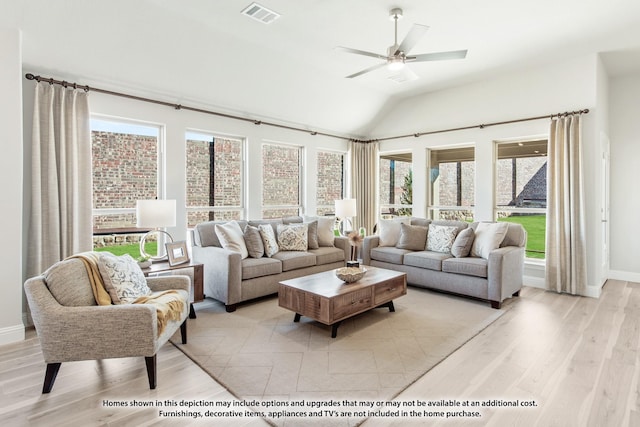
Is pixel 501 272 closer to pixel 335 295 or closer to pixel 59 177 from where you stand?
pixel 335 295

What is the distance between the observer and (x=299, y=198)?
6211 millimetres

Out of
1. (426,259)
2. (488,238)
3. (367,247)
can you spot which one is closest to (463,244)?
(488,238)

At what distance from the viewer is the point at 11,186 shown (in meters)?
3.02

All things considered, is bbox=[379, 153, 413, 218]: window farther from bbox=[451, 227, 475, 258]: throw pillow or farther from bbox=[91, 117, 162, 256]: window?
bbox=[91, 117, 162, 256]: window

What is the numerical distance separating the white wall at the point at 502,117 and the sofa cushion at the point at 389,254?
1.56 m

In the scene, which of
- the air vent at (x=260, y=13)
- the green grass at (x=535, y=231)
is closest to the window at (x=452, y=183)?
the green grass at (x=535, y=231)

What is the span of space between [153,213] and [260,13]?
229 centimetres

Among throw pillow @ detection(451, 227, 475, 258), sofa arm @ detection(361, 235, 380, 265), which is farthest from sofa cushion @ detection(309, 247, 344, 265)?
throw pillow @ detection(451, 227, 475, 258)

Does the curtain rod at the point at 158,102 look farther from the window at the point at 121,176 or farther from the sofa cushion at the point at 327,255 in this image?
the sofa cushion at the point at 327,255

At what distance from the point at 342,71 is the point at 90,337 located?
4.42 m

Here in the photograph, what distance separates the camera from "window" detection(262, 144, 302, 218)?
18.7ft

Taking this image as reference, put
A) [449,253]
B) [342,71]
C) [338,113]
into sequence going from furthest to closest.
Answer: [338,113] < [342,71] < [449,253]

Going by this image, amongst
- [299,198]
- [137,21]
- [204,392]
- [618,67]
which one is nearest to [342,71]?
[299,198]

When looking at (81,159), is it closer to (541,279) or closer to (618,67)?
(541,279)
